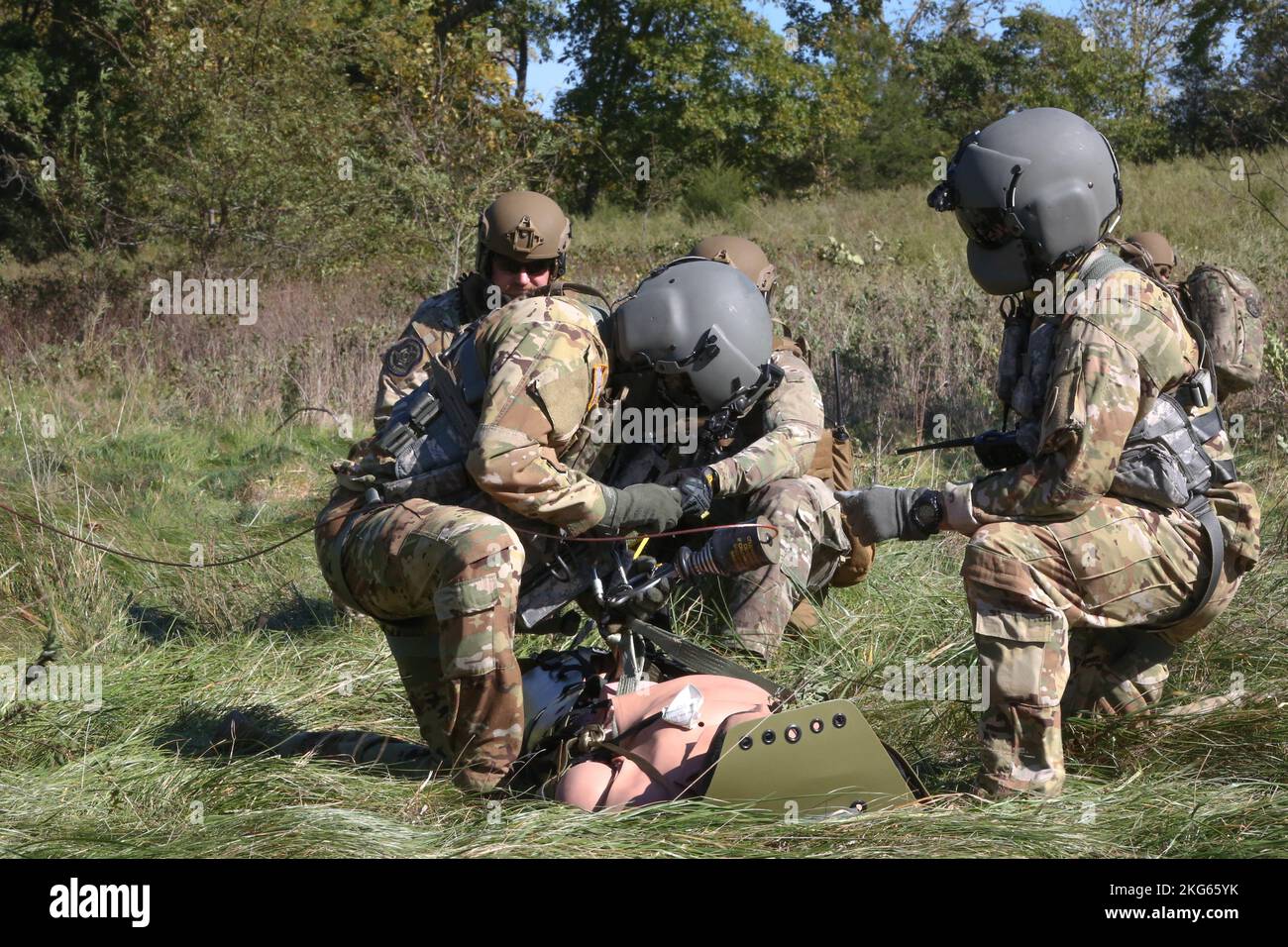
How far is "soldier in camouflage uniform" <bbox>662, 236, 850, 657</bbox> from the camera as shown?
5484 mm

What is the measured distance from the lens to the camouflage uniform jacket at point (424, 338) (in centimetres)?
585

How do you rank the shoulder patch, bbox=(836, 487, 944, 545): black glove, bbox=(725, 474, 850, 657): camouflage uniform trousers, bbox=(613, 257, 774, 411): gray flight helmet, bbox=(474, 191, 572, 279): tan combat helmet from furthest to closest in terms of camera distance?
the shoulder patch → bbox=(725, 474, 850, 657): camouflage uniform trousers → bbox=(474, 191, 572, 279): tan combat helmet → bbox=(613, 257, 774, 411): gray flight helmet → bbox=(836, 487, 944, 545): black glove

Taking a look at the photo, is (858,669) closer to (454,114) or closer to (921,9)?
(454,114)

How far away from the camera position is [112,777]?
4.19 m

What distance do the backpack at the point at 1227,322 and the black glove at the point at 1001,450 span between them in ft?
6.33

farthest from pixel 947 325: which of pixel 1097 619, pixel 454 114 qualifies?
pixel 454 114

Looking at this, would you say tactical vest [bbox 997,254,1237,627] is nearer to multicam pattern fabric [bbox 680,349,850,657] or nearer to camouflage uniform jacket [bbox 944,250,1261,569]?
camouflage uniform jacket [bbox 944,250,1261,569]

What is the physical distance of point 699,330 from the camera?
4594 mm

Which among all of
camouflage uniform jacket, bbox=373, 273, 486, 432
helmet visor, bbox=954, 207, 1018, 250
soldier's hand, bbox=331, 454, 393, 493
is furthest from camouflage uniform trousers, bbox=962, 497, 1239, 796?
camouflage uniform jacket, bbox=373, 273, 486, 432

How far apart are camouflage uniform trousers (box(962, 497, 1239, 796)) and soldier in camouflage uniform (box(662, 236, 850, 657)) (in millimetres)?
1562

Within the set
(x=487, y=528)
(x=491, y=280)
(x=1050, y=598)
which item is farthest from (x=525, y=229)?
(x=1050, y=598)

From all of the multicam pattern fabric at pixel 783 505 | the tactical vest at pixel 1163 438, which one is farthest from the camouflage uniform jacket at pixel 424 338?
the tactical vest at pixel 1163 438

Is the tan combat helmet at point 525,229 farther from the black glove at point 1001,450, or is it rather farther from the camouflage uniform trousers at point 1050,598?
the camouflage uniform trousers at point 1050,598
